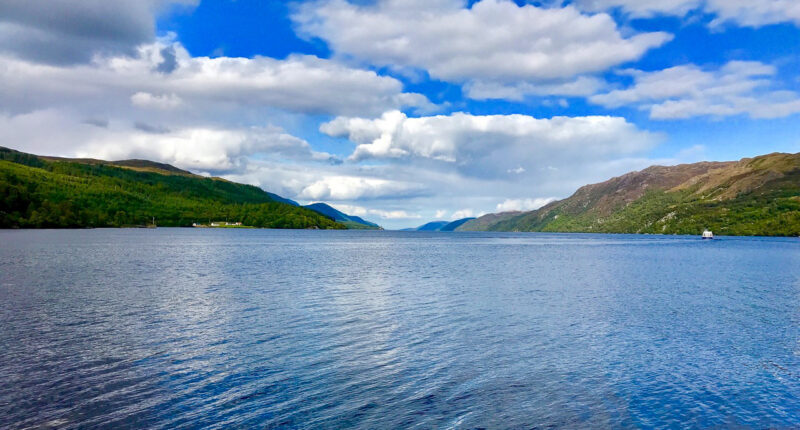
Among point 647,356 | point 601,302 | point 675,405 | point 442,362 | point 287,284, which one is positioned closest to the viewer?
point 675,405

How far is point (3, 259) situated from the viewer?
92125mm

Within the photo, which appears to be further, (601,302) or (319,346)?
(601,302)

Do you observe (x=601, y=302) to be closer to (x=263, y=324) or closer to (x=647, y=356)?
(x=647, y=356)

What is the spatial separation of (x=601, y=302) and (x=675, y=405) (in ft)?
109

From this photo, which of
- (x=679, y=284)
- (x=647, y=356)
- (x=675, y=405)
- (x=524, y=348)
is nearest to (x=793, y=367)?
(x=647, y=356)

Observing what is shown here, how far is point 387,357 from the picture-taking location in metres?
29.4

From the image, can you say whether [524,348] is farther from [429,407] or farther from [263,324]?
[263,324]

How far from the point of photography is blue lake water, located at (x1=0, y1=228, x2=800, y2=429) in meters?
20.7

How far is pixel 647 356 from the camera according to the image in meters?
31.5

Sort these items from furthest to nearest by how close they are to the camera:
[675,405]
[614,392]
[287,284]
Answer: [287,284] < [614,392] < [675,405]

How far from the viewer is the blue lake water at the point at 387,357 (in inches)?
816

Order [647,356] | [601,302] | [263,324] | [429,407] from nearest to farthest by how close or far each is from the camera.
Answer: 1. [429,407]
2. [647,356]
3. [263,324]
4. [601,302]

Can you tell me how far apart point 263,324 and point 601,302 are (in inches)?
1476

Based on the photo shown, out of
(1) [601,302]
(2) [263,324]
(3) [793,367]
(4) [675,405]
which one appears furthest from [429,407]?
(1) [601,302]
